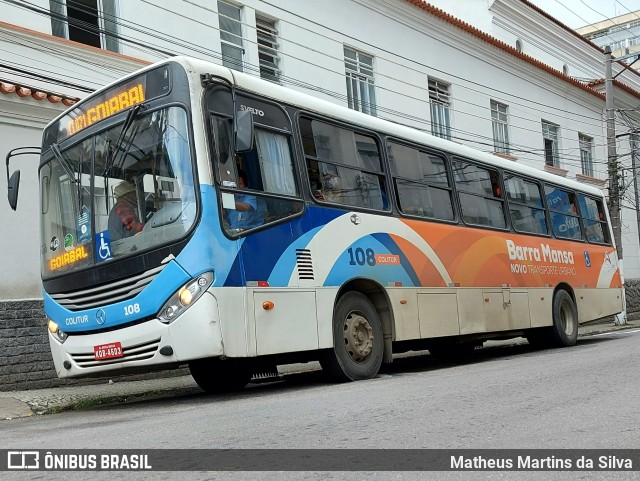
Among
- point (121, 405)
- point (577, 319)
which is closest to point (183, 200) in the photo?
point (121, 405)

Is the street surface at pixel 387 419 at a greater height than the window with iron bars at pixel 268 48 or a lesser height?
lesser

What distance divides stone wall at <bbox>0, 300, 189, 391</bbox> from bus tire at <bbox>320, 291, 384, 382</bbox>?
14.4 feet

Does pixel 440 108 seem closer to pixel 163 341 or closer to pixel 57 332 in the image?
pixel 57 332

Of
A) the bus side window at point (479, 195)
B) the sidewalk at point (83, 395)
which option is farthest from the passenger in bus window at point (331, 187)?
the sidewalk at point (83, 395)

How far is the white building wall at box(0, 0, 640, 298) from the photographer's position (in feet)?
38.3

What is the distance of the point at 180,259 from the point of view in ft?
23.4

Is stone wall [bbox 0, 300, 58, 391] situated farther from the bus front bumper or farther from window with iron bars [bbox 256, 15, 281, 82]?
window with iron bars [bbox 256, 15, 281, 82]

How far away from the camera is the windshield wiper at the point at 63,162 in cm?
820

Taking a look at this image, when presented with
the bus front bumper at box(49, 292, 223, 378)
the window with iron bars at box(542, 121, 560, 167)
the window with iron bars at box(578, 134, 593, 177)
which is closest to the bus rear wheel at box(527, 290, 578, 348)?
the bus front bumper at box(49, 292, 223, 378)

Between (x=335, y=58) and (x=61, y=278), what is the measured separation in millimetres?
11455

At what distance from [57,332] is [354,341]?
126 inches

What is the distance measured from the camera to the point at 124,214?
299 inches

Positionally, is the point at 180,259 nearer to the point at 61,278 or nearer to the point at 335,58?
the point at 61,278

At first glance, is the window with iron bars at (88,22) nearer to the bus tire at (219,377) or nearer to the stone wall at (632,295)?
the bus tire at (219,377)
